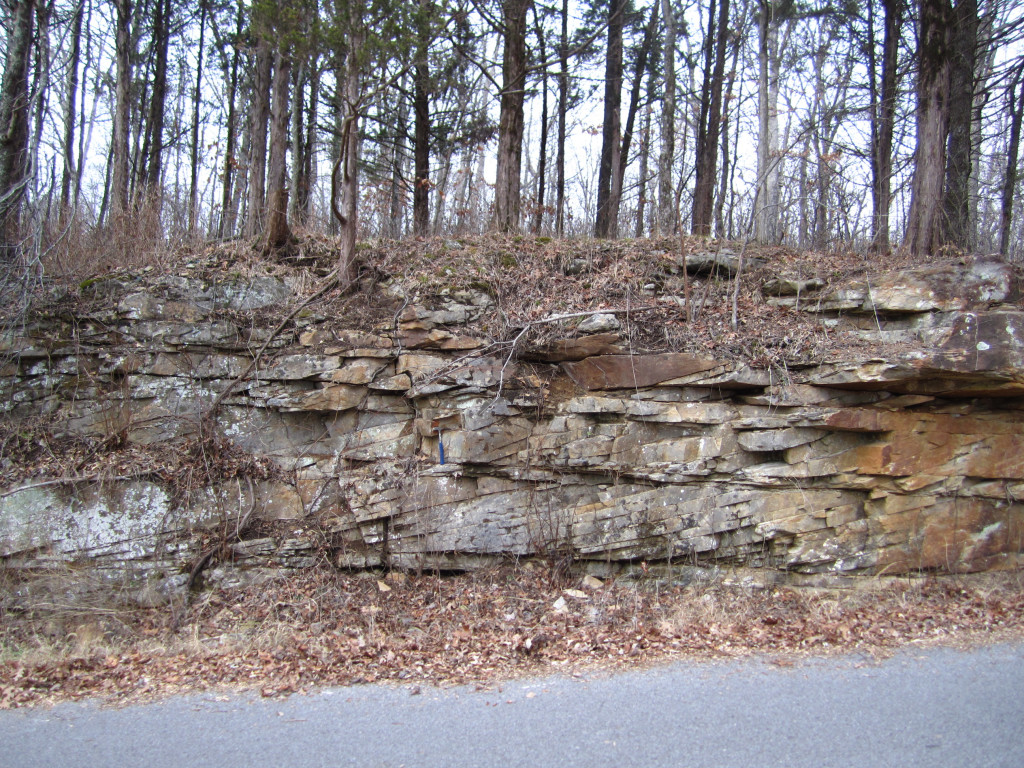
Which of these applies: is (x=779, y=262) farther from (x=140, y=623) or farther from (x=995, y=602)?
(x=140, y=623)

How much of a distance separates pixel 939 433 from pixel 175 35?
60.5 feet

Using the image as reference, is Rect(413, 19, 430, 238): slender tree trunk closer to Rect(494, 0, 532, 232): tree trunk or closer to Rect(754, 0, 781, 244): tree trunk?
Rect(494, 0, 532, 232): tree trunk

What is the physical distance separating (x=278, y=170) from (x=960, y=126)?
35.6 ft

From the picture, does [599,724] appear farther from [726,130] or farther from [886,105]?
[726,130]

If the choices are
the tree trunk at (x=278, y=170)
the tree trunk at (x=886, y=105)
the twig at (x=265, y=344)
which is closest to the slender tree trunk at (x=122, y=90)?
the tree trunk at (x=278, y=170)

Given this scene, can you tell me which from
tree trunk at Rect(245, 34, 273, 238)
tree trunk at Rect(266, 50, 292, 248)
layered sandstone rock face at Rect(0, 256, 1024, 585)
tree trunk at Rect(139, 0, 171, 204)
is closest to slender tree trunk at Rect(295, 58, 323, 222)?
tree trunk at Rect(245, 34, 273, 238)

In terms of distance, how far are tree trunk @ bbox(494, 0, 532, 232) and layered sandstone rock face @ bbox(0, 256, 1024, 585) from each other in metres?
4.32

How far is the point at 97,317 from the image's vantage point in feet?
26.0

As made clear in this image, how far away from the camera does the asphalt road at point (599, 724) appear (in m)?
3.90

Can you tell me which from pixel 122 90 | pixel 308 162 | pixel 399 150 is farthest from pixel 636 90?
pixel 122 90

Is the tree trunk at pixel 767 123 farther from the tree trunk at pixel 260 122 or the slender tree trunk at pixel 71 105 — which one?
the slender tree trunk at pixel 71 105

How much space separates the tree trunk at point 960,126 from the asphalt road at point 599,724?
7.00 meters

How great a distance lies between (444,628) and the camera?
604 cm

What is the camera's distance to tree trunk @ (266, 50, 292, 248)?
920cm
